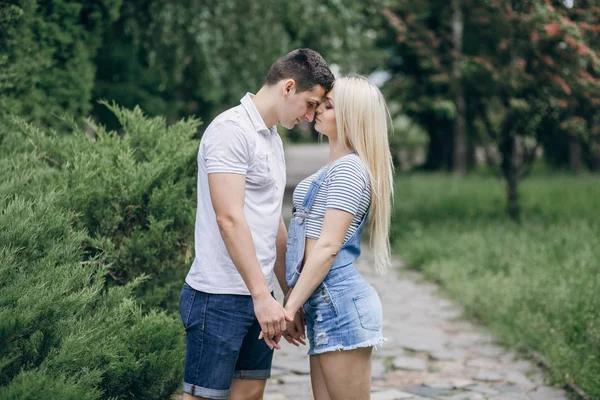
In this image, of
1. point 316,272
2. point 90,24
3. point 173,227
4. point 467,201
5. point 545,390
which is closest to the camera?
point 316,272

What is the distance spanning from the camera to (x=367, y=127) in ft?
10.9

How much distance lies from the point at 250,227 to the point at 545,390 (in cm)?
320

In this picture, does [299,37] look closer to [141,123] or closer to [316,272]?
[141,123]

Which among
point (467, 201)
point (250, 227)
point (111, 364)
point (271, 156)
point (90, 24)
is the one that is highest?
point (90, 24)

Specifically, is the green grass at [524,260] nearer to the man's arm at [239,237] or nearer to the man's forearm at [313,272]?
the man's forearm at [313,272]

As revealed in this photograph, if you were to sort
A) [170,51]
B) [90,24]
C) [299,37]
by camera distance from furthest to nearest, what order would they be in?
1. [299,37]
2. [170,51]
3. [90,24]

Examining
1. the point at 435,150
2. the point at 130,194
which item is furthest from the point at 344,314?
the point at 435,150

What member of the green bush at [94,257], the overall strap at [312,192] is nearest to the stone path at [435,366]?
the green bush at [94,257]

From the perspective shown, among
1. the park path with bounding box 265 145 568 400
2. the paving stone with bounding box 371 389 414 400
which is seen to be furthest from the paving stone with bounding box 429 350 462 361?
the paving stone with bounding box 371 389 414 400

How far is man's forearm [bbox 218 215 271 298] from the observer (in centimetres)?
310

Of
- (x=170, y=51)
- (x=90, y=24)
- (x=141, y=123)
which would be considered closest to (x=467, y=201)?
(x=170, y=51)

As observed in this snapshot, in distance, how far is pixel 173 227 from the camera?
15.8 ft

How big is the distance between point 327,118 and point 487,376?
10.6 ft

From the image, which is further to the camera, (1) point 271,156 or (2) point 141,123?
(2) point 141,123
